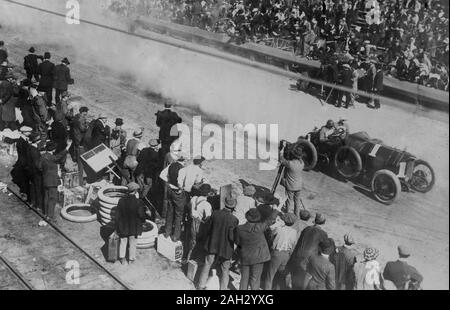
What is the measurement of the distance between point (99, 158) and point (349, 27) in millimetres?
11866

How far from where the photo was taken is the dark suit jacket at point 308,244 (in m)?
7.84

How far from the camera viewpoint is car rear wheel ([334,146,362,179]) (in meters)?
12.2

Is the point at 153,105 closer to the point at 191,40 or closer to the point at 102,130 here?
the point at 102,130

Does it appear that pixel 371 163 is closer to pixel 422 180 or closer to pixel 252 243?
pixel 422 180

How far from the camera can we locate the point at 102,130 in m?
11.8

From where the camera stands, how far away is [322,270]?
737 centimetres

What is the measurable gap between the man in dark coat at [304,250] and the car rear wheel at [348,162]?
15.1ft

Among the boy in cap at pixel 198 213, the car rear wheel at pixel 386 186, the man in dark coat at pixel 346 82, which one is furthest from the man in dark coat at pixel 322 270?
the man in dark coat at pixel 346 82

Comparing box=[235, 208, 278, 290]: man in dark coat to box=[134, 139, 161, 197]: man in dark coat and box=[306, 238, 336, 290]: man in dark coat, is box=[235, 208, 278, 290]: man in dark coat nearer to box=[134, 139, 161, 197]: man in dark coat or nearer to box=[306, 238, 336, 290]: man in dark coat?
box=[306, 238, 336, 290]: man in dark coat

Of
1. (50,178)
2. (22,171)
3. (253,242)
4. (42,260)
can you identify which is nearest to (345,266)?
(253,242)

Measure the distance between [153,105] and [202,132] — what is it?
2.99m

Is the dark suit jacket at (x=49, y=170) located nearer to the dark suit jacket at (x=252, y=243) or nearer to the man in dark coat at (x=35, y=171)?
the man in dark coat at (x=35, y=171)

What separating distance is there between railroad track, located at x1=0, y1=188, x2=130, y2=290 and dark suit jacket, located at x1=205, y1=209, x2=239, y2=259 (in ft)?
5.45

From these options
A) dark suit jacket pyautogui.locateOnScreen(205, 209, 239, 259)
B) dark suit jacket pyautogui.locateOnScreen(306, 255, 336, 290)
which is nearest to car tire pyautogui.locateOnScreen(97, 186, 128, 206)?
dark suit jacket pyautogui.locateOnScreen(205, 209, 239, 259)
